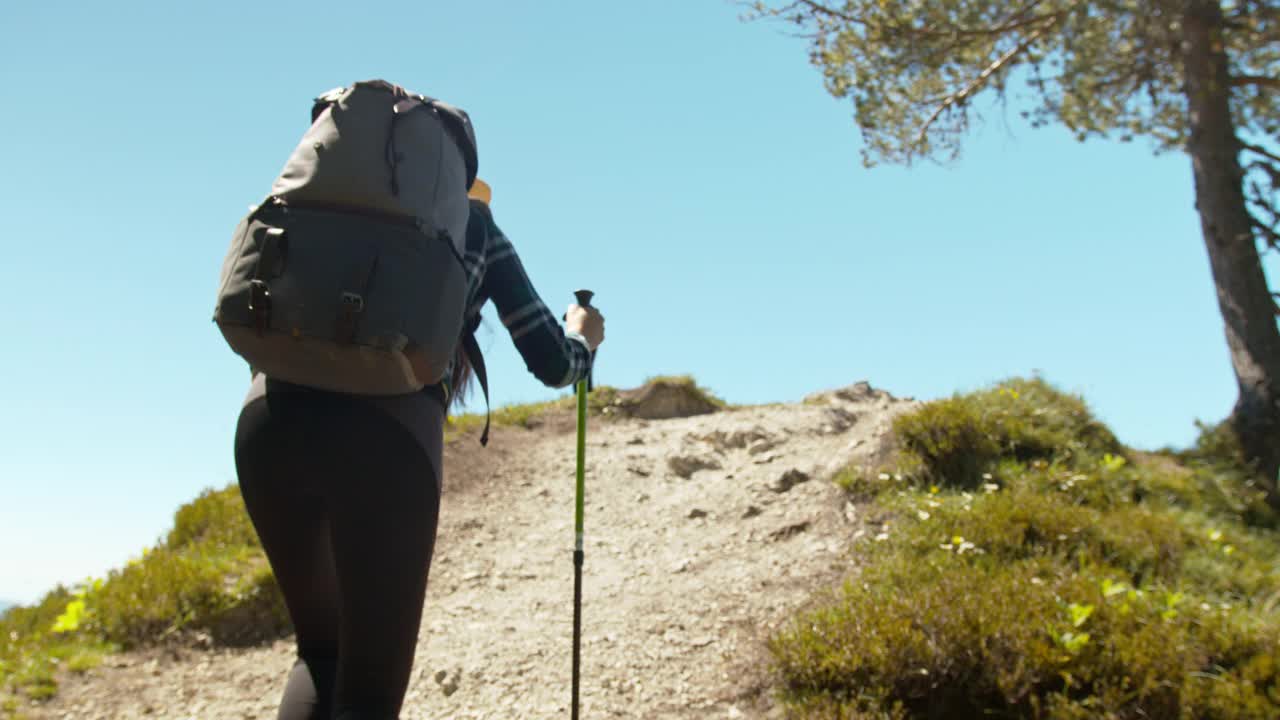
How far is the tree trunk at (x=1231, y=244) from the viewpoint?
994 centimetres

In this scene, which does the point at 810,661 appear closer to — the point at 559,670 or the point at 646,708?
the point at 646,708

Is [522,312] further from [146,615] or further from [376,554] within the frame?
[146,615]

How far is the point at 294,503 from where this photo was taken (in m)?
2.56

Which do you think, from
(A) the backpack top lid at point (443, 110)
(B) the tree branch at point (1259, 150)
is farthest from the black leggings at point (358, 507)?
(B) the tree branch at point (1259, 150)

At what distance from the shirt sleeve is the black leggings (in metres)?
0.54

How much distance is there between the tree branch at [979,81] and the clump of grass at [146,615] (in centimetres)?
1009

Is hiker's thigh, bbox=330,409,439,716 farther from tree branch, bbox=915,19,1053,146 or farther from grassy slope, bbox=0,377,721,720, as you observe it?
tree branch, bbox=915,19,1053,146

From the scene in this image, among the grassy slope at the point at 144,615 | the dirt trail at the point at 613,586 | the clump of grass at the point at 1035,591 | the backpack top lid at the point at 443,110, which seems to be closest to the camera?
the backpack top lid at the point at 443,110

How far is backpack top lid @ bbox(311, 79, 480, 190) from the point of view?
2.80m

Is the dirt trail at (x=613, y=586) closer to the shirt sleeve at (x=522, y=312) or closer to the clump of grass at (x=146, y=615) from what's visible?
the clump of grass at (x=146, y=615)

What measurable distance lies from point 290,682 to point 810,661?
3352 mm

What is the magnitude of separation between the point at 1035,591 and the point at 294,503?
188 inches

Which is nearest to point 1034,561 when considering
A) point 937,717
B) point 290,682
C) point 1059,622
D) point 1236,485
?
point 1059,622

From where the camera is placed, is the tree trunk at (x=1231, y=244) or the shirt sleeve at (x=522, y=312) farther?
the tree trunk at (x=1231, y=244)
